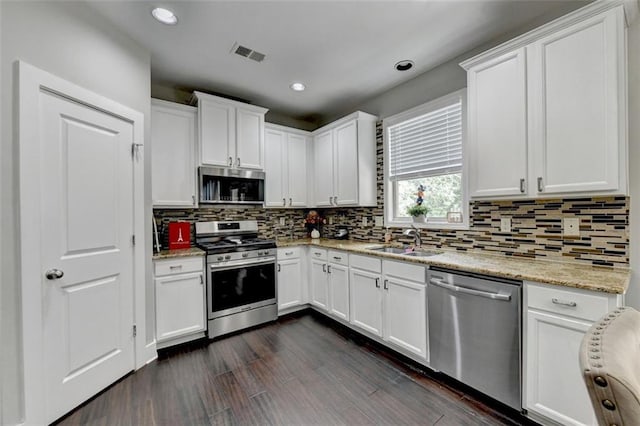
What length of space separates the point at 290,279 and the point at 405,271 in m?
1.59

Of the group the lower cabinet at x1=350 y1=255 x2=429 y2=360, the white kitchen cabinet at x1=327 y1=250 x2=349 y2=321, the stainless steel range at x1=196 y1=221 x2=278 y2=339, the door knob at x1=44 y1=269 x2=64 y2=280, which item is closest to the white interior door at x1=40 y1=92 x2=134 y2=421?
the door knob at x1=44 y1=269 x2=64 y2=280

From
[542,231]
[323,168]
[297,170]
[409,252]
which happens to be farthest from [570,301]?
[297,170]

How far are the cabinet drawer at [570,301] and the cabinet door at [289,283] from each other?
2426 mm

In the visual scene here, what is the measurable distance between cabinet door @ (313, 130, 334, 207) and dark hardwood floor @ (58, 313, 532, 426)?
1886 mm

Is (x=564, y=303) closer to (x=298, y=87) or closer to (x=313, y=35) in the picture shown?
(x=313, y=35)

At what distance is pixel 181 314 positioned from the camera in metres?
2.65

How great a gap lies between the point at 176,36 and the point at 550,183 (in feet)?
10.0

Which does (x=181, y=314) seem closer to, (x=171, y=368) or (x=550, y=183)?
(x=171, y=368)

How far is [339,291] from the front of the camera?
3.06 m

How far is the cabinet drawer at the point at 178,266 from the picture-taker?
100 inches

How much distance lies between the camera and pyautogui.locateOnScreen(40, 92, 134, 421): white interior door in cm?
173

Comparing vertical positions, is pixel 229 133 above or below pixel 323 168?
above

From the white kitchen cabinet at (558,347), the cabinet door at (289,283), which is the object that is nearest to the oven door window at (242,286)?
the cabinet door at (289,283)

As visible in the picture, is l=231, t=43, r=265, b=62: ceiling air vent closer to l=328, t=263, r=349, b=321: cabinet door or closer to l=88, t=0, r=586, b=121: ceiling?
l=88, t=0, r=586, b=121: ceiling
